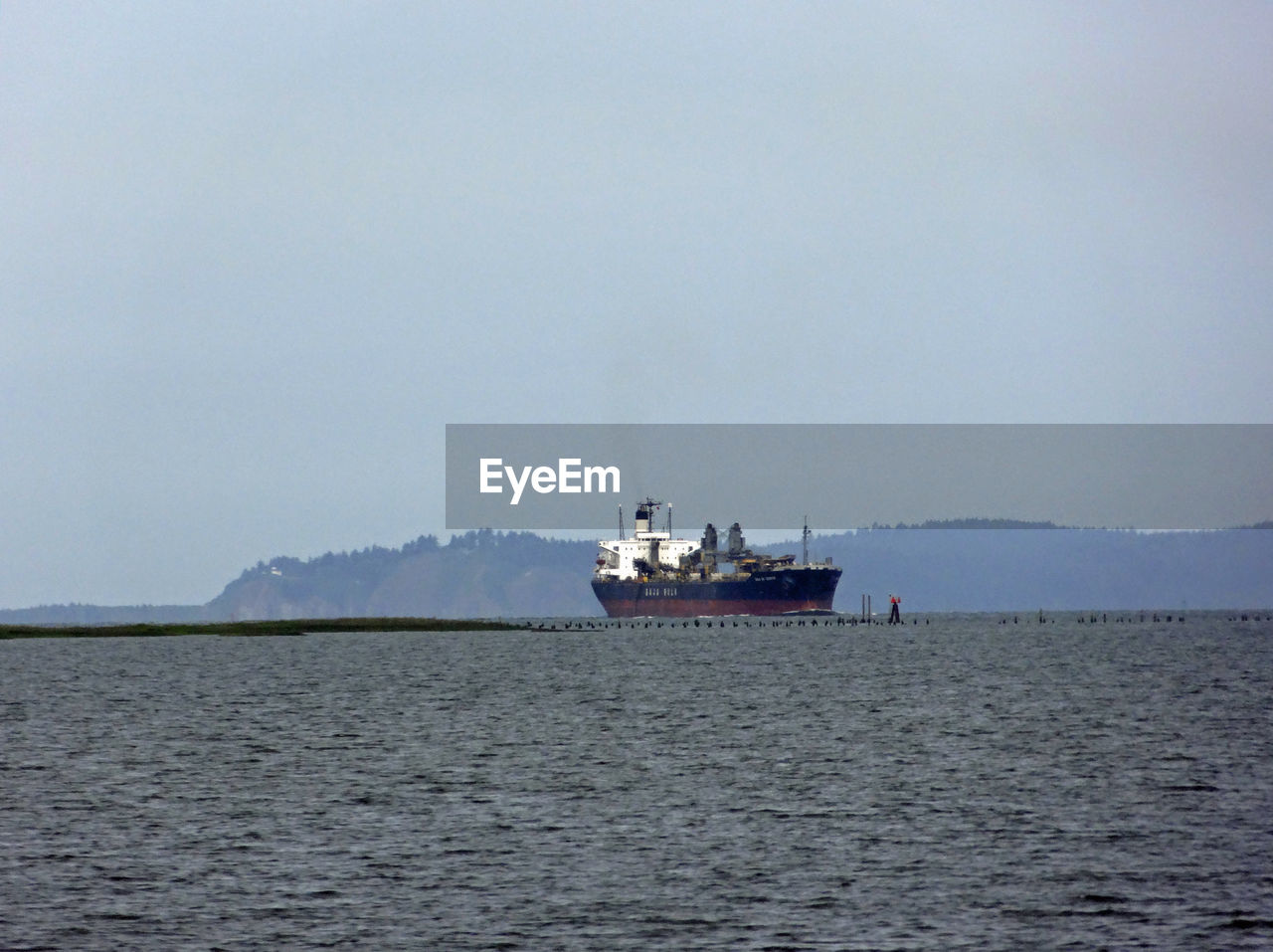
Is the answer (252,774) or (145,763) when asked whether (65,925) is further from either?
(145,763)

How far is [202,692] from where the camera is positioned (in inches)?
3477

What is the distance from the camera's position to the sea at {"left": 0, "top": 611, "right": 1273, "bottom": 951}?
2722 cm

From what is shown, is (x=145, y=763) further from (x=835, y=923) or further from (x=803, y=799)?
(x=835, y=923)

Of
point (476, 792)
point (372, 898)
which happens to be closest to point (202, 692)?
point (476, 792)

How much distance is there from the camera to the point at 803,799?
136ft

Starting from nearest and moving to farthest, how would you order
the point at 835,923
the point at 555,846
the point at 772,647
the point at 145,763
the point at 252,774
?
1. the point at 835,923
2. the point at 555,846
3. the point at 252,774
4. the point at 145,763
5. the point at 772,647

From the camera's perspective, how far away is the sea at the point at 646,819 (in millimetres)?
27219

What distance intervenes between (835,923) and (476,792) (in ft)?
59.6

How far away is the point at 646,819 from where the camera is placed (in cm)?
3850

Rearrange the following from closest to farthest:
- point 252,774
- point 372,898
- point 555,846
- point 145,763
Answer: point 372,898 < point 555,846 < point 252,774 < point 145,763

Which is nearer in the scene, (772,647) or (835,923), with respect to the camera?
(835,923)

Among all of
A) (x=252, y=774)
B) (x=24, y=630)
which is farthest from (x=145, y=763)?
(x=24, y=630)

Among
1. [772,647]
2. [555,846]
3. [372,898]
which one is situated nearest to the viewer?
[372,898]

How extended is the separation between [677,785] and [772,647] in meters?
95.8
